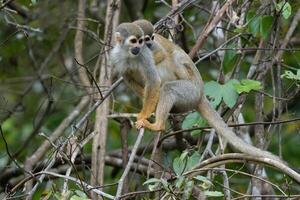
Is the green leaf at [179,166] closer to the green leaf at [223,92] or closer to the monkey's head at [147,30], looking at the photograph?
the green leaf at [223,92]

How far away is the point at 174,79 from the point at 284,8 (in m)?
0.91

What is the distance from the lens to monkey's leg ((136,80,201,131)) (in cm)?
472

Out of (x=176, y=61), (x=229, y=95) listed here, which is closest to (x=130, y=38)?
(x=176, y=61)

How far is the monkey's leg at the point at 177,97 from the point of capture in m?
4.72

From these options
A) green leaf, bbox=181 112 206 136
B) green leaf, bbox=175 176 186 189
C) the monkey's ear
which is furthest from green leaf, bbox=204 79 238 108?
green leaf, bbox=175 176 186 189

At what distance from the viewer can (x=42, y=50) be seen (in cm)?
731

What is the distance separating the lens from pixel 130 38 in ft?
15.1

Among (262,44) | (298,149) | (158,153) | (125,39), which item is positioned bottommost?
(298,149)

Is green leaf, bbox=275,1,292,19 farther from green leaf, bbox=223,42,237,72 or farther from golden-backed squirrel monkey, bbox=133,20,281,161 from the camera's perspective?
golden-backed squirrel monkey, bbox=133,20,281,161

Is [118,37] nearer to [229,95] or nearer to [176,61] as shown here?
[176,61]

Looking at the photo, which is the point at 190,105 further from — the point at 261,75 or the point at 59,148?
the point at 59,148

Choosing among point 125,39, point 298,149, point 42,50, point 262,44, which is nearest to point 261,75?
point 262,44

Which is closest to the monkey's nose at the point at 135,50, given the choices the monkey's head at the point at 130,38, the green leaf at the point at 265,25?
the monkey's head at the point at 130,38

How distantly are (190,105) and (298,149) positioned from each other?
2217mm
